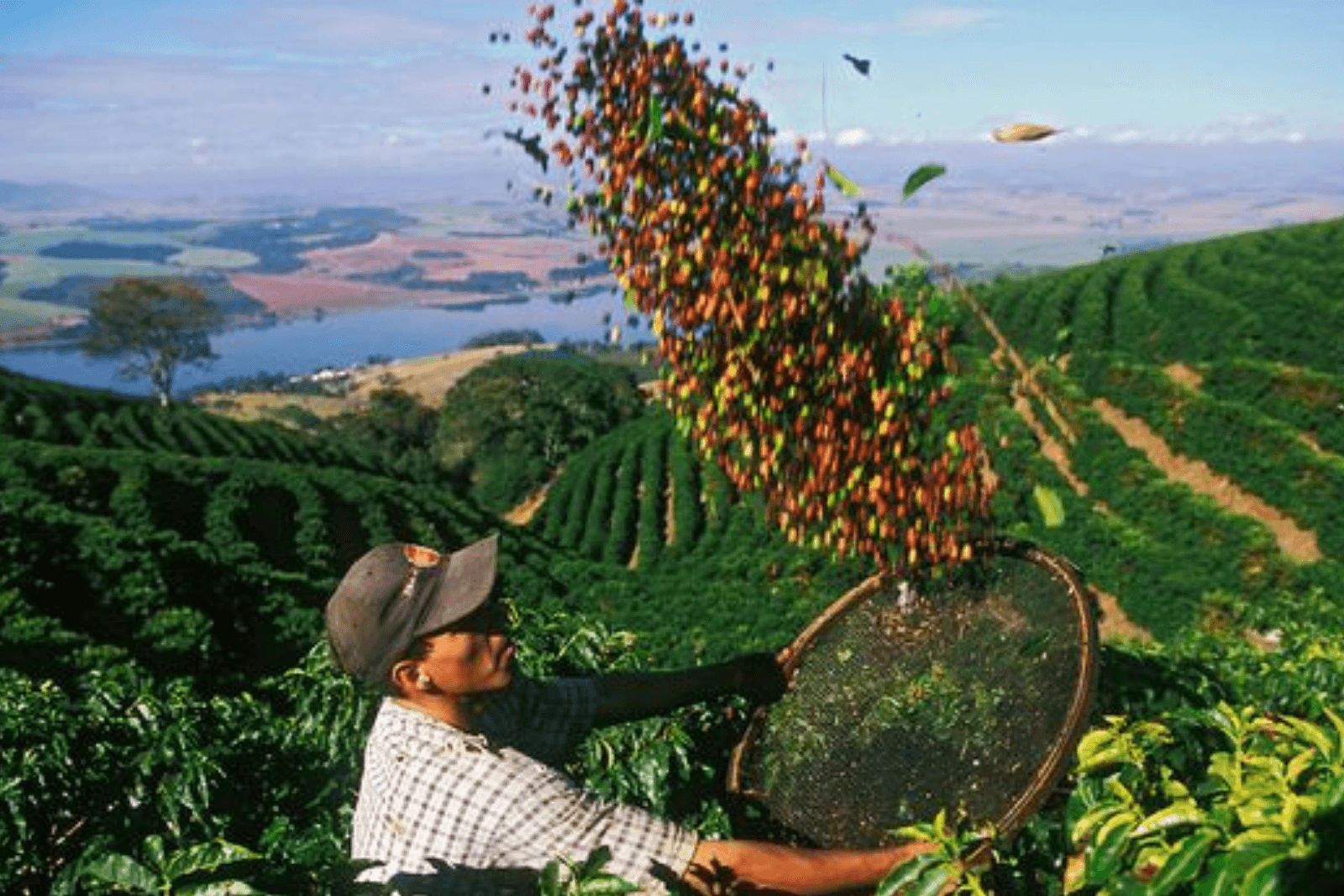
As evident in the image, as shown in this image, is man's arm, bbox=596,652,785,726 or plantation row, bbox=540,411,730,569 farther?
plantation row, bbox=540,411,730,569

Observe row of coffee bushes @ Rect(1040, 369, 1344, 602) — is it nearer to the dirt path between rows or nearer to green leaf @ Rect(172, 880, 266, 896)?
the dirt path between rows

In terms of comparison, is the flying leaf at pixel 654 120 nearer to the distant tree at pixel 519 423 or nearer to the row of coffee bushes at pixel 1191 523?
the row of coffee bushes at pixel 1191 523

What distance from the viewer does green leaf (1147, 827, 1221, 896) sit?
1407mm

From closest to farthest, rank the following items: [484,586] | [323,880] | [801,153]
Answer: [323,880] < [484,586] < [801,153]

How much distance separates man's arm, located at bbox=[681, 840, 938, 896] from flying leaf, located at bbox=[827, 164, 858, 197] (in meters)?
1.62

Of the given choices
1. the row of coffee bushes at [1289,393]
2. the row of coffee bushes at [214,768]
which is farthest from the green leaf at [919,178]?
the row of coffee bushes at [1289,393]

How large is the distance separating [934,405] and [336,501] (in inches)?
959

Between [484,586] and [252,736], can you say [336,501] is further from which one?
[484,586]

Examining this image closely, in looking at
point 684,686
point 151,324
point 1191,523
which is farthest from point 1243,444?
point 151,324

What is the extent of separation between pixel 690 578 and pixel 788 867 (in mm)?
22866

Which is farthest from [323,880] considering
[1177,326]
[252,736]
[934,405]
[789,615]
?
[1177,326]

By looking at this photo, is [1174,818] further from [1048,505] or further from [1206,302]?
[1206,302]

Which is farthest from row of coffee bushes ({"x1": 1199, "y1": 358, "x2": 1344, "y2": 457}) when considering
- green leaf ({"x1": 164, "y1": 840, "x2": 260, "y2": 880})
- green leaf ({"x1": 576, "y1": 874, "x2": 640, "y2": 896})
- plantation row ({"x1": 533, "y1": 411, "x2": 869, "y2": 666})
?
green leaf ({"x1": 164, "y1": 840, "x2": 260, "y2": 880})

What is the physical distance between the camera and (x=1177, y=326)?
108 feet
